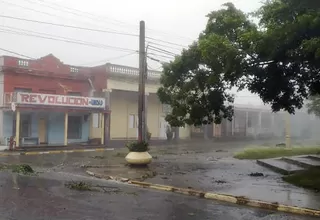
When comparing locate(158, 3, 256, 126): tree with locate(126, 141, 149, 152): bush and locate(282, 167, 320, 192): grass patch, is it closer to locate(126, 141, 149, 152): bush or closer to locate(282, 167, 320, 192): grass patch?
locate(126, 141, 149, 152): bush

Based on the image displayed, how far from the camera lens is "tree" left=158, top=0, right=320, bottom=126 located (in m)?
10.9

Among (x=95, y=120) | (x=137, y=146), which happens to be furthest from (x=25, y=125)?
(x=137, y=146)

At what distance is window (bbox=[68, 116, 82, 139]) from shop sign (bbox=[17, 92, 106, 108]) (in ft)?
7.96

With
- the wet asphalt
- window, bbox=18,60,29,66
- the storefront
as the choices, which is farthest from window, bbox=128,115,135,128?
the wet asphalt

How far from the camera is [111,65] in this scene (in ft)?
120

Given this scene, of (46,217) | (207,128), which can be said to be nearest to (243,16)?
(46,217)

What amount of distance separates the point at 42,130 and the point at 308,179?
24838 millimetres

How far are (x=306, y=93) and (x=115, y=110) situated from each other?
2742 cm

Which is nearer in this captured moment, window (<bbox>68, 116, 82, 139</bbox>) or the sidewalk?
the sidewalk

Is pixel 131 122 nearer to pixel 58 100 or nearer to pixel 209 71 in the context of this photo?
pixel 58 100

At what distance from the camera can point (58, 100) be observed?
1238 inches

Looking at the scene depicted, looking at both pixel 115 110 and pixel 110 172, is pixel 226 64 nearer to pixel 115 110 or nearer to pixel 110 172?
pixel 110 172

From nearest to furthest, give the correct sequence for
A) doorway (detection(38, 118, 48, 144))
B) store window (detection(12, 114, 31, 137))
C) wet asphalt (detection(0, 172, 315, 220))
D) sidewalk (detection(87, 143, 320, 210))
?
wet asphalt (detection(0, 172, 315, 220)) → sidewalk (detection(87, 143, 320, 210)) → store window (detection(12, 114, 31, 137)) → doorway (detection(38, 118, 48, 144))

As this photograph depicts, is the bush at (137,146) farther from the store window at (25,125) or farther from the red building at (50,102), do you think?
the store window at (25,125)
